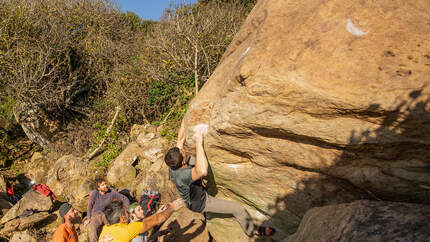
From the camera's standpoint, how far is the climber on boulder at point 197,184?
11.2 feet

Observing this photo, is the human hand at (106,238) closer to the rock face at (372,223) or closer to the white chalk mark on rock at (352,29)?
the rock face at (372,223)

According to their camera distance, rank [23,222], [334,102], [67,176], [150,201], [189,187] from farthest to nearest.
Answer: [67,176] < [23,222] < [150,201] < [189,187] < [334,102]

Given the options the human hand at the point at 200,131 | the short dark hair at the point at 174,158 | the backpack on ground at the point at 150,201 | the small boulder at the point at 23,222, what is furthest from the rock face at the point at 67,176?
the human hand at the point at 200,131

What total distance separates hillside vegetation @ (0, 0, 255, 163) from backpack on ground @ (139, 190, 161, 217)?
7.80 ft

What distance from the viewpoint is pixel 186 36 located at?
8.30m

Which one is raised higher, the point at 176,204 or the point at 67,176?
the point at 176,204

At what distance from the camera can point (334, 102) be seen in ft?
7.85

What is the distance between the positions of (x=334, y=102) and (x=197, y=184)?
245 cm

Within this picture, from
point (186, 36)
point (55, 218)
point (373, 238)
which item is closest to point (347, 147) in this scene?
point (373, 238)

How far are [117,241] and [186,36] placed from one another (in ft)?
23.2

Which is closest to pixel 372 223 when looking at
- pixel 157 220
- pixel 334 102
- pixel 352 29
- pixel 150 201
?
pixel 334 102

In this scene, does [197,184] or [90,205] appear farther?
[90,205]

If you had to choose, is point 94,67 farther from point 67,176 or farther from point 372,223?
point 372,223

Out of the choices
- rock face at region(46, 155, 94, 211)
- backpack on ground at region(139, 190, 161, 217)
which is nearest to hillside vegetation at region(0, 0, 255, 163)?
rock face at region(46, 155, 94, 211)
